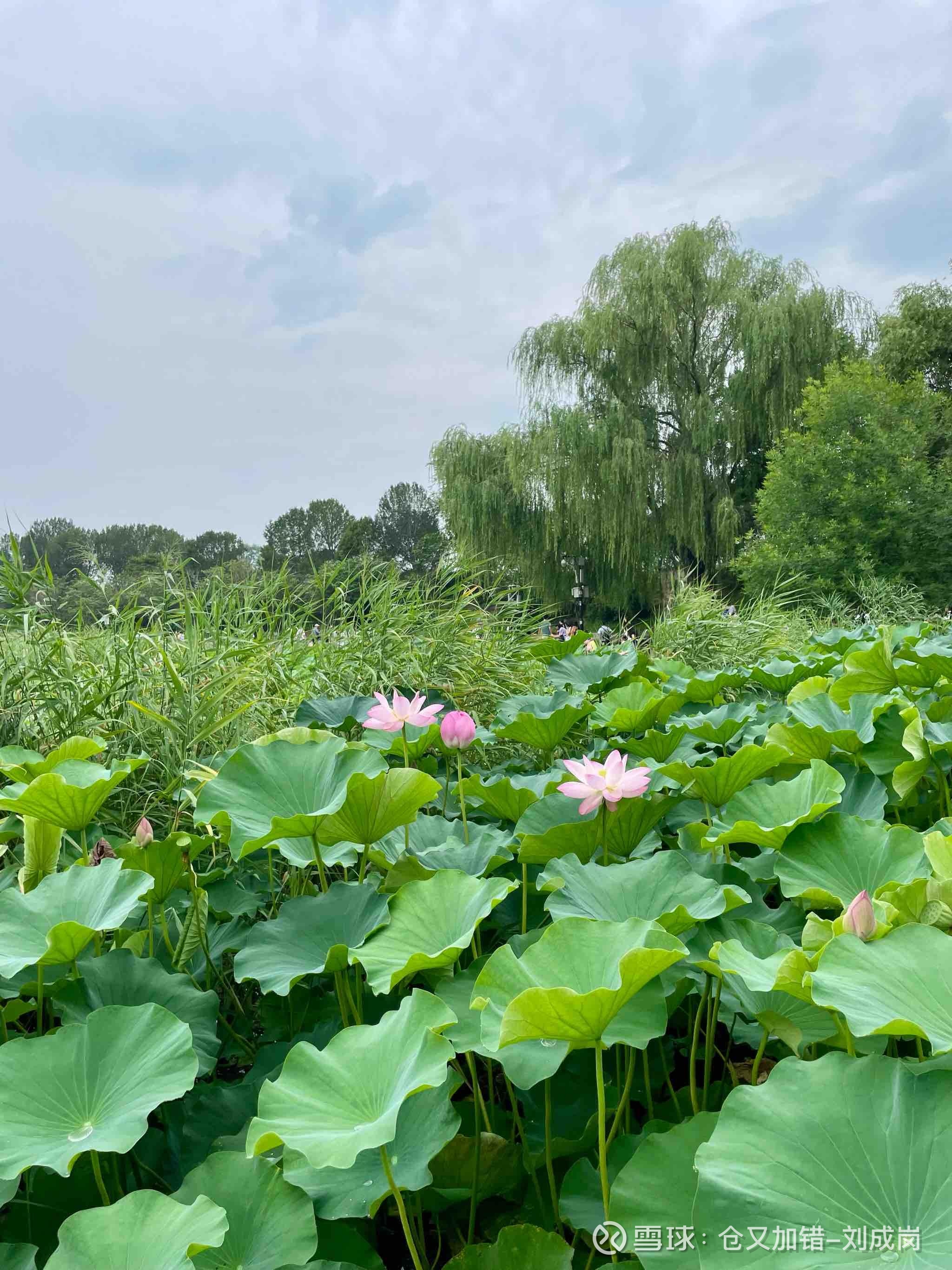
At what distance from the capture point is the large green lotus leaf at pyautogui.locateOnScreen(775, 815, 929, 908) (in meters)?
0.93

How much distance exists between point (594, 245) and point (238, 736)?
47.6 feet

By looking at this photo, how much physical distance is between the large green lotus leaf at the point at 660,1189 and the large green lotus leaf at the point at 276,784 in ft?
1.88

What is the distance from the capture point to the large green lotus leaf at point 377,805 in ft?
3.44

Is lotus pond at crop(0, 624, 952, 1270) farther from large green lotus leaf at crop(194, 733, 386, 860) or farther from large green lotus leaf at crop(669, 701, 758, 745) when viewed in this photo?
large green lotus leaf at crop(669, 701, 758, 745)

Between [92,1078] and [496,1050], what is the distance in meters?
0.43

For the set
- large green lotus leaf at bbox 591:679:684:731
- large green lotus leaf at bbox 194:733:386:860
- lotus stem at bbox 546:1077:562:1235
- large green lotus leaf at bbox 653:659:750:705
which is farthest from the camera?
large green lotus leaf at bbox 653:659:750:705

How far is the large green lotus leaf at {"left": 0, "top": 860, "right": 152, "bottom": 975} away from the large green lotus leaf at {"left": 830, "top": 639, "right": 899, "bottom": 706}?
1.43 m

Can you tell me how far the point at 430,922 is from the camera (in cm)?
91

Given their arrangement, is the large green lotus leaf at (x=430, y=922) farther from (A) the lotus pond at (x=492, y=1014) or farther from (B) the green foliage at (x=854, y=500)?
(B) the green foliage at (x=854, y=500)

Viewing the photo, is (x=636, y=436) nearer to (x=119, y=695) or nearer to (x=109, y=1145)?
(x=119, y=695)

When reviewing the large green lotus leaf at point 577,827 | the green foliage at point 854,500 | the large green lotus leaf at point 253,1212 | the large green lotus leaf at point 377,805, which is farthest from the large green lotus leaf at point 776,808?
the green foliage at point 854,500

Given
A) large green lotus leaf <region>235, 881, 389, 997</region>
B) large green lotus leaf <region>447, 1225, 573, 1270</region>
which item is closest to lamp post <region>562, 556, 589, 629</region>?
large green lotus leaf <region>235, 881, 389, 997</region>

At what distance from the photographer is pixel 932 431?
42.7 feet

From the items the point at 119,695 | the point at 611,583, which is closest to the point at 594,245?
the point at 611,583
